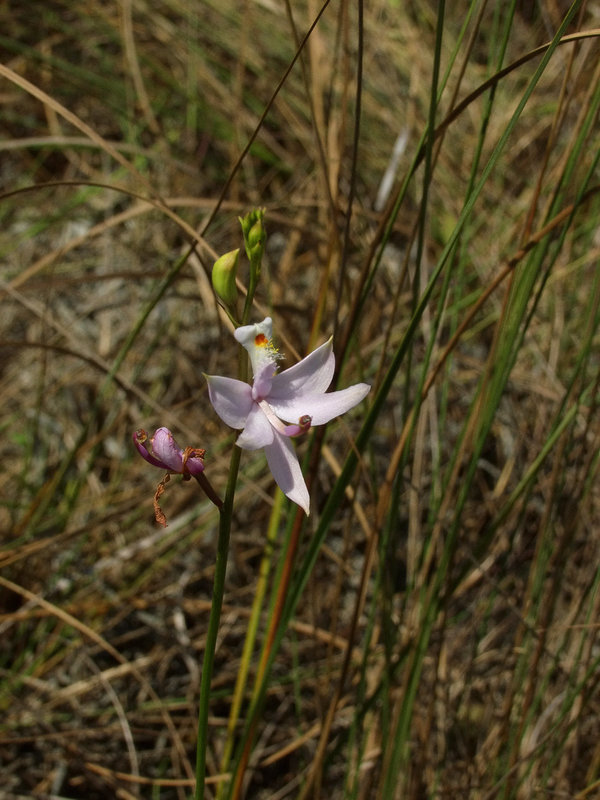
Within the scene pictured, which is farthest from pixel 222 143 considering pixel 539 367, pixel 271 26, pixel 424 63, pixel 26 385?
pixel 539 367

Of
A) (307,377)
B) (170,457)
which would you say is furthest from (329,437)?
(170,457)

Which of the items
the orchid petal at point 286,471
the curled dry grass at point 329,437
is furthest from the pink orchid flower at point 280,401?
the curled dry grass at point 329,437

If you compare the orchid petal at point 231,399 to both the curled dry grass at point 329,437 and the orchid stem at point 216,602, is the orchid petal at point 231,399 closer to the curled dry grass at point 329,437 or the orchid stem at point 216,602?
the orchid stem at point 216,602

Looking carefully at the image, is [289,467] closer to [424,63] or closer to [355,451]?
[355,451]

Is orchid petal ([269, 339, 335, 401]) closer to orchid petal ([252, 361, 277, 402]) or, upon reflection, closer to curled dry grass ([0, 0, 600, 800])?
orchid petal ([252, 361, 277, 402])

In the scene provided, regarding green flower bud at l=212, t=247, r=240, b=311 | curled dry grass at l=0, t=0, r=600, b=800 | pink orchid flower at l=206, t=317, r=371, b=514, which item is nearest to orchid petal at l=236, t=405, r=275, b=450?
pink orchid flower at l=206, t=317, r=371, b=514
